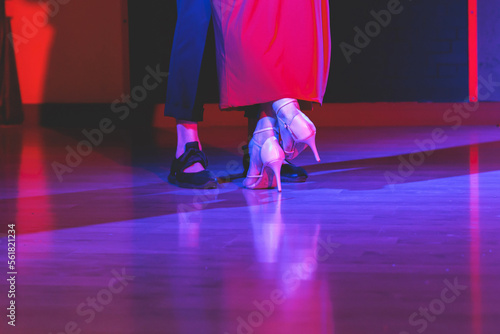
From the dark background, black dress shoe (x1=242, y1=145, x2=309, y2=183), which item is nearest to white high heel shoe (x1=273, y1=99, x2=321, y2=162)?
black dress shoe (x1=242, y1=145, x2=309, y2=183)

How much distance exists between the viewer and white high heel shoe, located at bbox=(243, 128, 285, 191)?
1888 millimetres

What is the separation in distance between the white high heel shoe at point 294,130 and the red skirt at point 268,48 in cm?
3

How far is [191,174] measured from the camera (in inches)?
79.9

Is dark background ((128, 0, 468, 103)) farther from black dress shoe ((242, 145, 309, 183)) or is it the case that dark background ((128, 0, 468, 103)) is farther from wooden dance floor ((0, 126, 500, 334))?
black dress shoe ((242, 145, 309, 183))

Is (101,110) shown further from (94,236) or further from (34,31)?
(94,236)

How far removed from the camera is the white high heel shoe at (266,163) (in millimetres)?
1888

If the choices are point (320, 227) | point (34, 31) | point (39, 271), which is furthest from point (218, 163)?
point (34, 31)

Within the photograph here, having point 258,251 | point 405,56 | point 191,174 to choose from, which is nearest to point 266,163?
point 191,174

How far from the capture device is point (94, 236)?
4.55ft

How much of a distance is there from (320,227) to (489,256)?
0.35 metres

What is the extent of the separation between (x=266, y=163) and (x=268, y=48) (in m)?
0.28

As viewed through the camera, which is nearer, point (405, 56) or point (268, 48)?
point (268, 48)

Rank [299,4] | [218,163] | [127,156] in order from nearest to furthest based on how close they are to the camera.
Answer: [299,4]
[218,163]
[127,156]

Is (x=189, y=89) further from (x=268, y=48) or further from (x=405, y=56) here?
(x=405, y=56)
